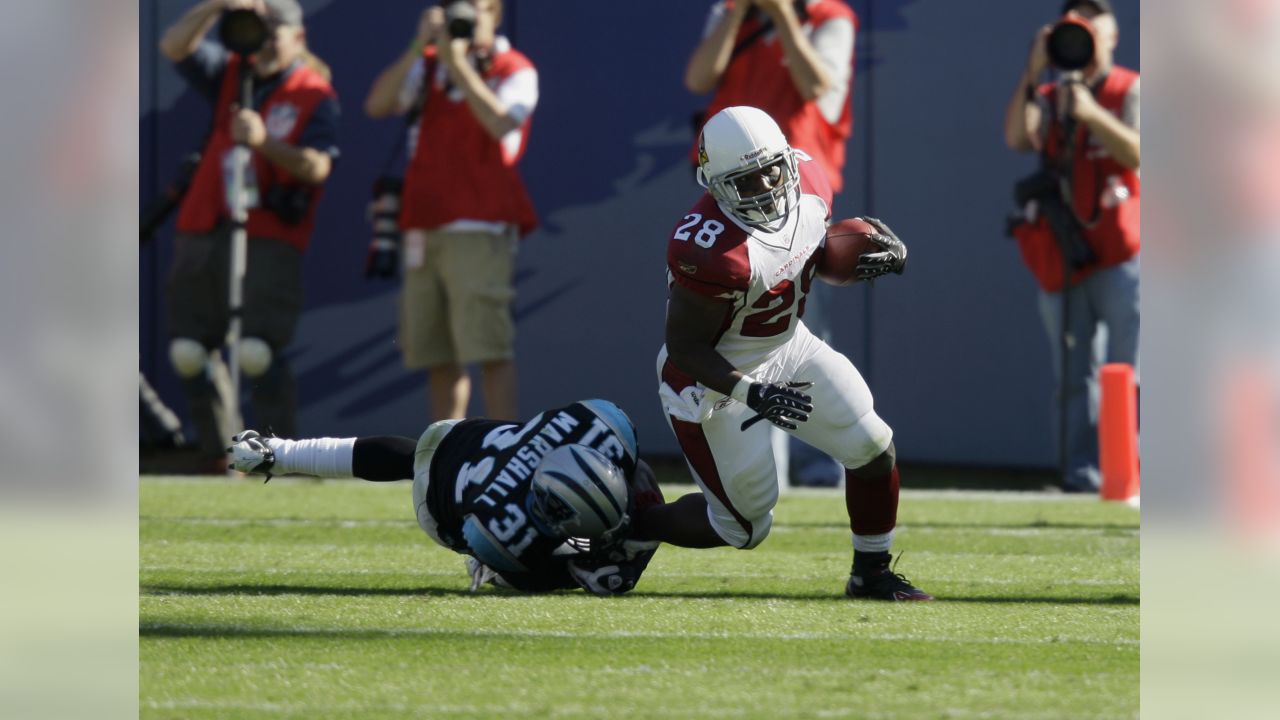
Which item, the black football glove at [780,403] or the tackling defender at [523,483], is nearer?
the black football glove at [780,403]

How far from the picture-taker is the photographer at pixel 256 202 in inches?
327

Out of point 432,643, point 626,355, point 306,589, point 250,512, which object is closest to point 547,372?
point 626,355

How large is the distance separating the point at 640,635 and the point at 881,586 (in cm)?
95

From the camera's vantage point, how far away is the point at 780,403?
4.55m

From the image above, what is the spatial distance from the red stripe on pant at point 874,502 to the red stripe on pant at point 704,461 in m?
0.31

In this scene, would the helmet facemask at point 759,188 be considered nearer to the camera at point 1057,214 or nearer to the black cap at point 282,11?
the camera at point 1057,214

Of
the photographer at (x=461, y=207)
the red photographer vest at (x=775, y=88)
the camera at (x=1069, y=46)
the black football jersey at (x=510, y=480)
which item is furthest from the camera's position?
the photographer at (x=461, y=207)

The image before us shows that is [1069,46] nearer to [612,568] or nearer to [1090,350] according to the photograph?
[1090,350]

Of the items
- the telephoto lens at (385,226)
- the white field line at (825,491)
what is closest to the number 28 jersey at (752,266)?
the white field line at (825,491)

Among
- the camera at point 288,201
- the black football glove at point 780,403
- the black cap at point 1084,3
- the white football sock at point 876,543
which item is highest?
the black cap at point 1084,3

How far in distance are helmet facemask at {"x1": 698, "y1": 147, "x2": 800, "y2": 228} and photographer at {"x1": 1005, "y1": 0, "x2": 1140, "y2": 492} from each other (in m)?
3.44

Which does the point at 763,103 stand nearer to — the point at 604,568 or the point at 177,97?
the point at 604,568

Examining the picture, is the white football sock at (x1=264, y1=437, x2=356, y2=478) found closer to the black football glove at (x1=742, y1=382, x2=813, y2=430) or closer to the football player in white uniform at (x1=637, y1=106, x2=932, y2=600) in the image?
the football player in white uniform at (x1=637, y1=106, x2=932, y2=600)
